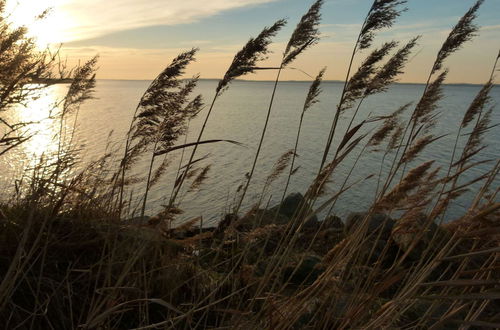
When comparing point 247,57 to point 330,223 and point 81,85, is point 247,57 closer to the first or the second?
point 81,85

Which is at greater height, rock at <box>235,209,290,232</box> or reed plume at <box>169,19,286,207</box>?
reed plume at <box>169,19,286,207</box>

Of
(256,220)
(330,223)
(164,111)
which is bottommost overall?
(330,223)

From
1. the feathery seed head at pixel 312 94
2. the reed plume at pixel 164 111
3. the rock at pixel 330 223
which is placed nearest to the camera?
the reed plume at pixel 164 111

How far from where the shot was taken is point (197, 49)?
9.35ft

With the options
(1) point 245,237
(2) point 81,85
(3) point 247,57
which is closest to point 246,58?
(3) point 247,57

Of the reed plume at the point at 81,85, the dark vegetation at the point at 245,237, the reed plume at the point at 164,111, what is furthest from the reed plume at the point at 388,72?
the reed plume at the point at 81,85

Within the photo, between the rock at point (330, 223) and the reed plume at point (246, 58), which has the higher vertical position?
the reed plume at point (246, 58)

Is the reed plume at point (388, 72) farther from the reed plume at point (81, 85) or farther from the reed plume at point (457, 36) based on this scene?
the reed plume at point (81, 85)

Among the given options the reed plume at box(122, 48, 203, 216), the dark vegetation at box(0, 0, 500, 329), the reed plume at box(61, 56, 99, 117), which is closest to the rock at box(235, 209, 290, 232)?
the dark vegetation at box(0, 0, 500, 329)

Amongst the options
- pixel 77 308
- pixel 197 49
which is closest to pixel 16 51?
pixel 197 49

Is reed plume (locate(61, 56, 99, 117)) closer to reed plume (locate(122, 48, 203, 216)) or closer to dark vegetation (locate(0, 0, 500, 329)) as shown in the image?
dark vegetation (locate(0, 0, 500, 329))

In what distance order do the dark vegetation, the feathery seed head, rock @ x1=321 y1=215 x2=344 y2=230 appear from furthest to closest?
rock @ x1=321 y1=215 x2=344 y2=230
the feathery seed head
the dark vegetation

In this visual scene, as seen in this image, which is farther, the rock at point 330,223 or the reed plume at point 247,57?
the rock at point 330,223

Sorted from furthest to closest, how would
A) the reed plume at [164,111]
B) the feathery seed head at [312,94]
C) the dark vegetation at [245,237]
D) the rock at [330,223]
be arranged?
the rock at [330,223], the feathery seed head at [312,94], the reed plume at [164,111], the dark vegetation at [245,237]
